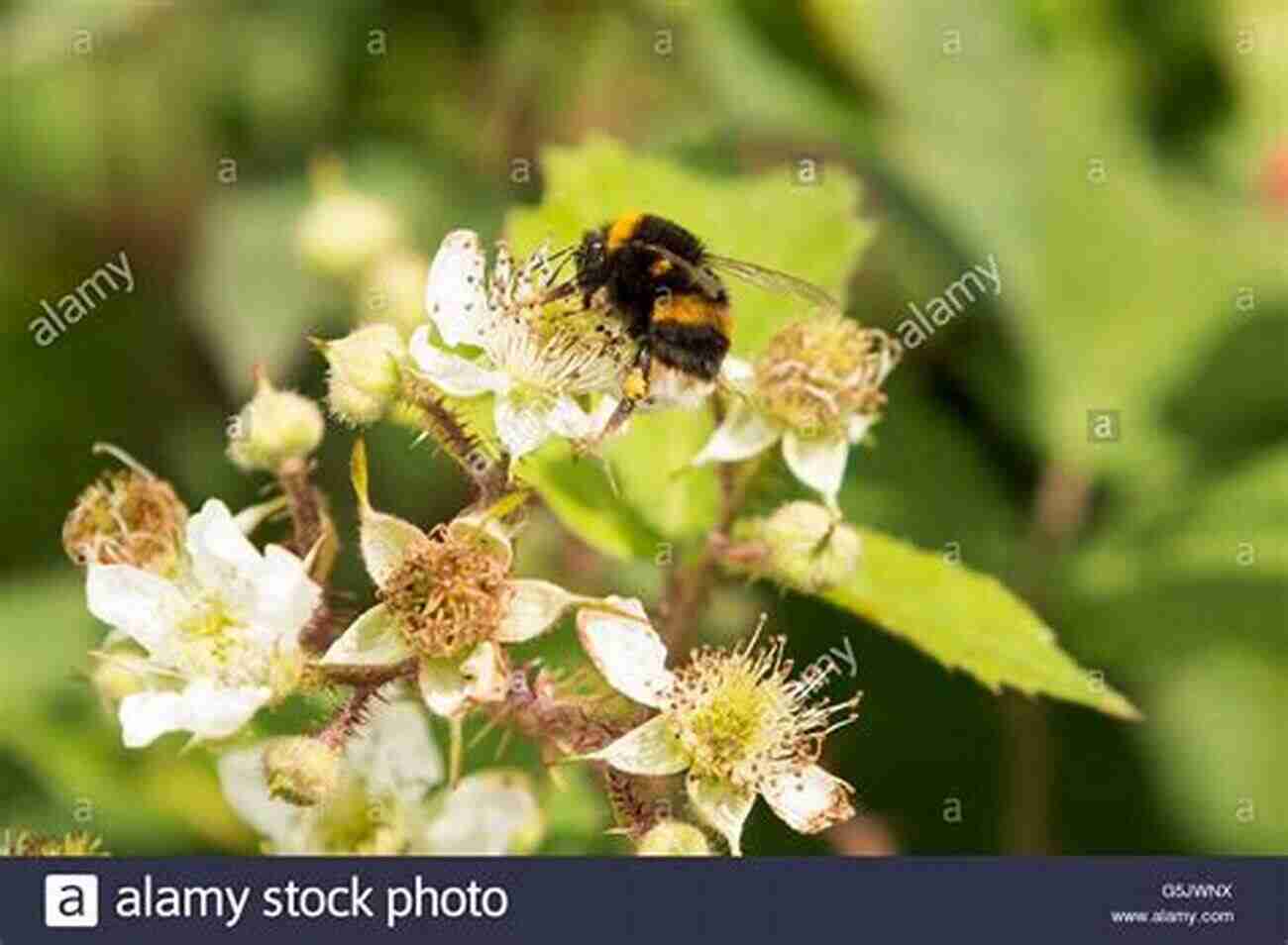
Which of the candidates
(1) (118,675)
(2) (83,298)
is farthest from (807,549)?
(2) (83,298)

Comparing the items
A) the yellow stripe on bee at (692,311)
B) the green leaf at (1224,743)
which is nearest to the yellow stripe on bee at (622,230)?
the yellow stripe on bee at (692,311)

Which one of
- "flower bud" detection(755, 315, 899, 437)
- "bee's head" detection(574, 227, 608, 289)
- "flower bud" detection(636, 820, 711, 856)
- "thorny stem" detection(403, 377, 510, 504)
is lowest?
"flower bud" detection(636, 820, 711, 856)

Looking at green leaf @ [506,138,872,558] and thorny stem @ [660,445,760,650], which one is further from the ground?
green leaf @ [506,138,872,558]

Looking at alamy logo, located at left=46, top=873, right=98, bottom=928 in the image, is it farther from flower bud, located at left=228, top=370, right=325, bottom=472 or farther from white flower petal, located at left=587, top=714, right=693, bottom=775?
white flower petal, located at left=587, top=714, right=693, bottom=775

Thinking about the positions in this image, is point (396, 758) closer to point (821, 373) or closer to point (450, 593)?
point (450, 593)

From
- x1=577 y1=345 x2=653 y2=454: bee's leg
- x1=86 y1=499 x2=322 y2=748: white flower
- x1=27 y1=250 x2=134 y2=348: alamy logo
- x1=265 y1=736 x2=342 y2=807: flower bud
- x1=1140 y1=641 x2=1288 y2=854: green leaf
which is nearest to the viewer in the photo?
x1=265 y1=736 x2=342 y2=807: flower bud

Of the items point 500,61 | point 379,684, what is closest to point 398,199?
point 500,61

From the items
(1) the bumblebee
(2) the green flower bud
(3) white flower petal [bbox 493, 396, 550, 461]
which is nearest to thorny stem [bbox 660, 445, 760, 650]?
(1) the bumblebee
